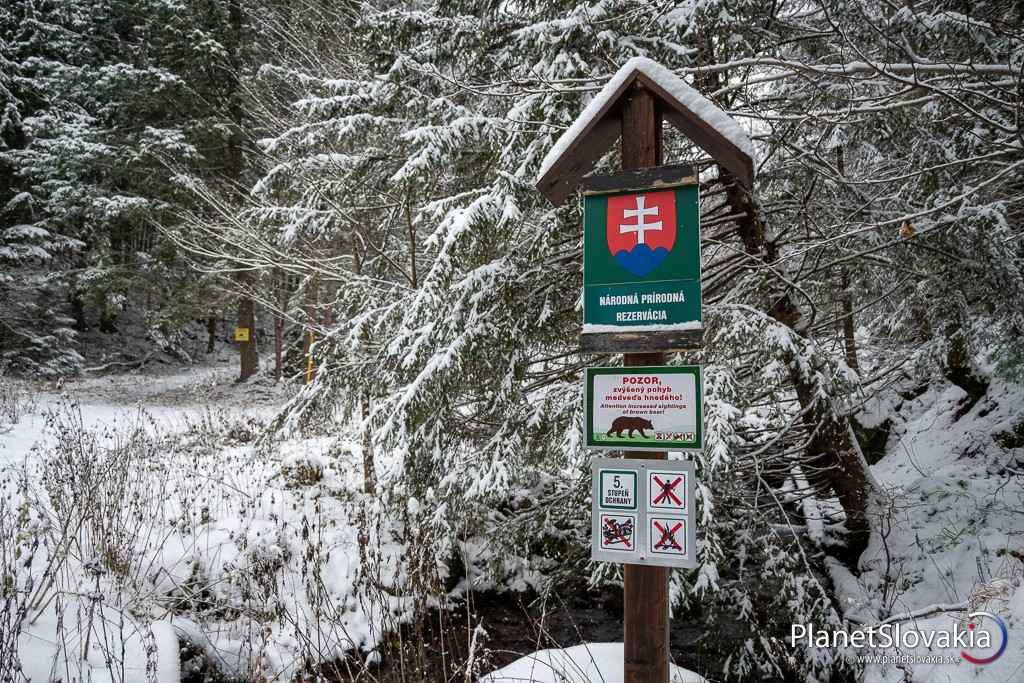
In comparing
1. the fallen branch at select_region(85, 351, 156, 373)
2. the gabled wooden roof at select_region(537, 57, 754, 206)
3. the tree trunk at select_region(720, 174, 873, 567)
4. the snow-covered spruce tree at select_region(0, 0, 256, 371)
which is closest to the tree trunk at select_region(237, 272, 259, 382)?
A: the snow-covered spruce tree at select_region(0, 0, 256, 371)

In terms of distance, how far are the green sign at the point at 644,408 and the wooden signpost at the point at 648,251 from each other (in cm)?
11

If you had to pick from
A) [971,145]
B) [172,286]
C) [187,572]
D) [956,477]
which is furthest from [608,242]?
[172,286]

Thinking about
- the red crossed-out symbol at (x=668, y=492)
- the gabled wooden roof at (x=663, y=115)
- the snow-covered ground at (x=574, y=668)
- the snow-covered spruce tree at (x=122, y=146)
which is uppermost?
the snow-covered spruce tree at (x=122, y=146)

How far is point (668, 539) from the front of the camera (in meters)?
2.52

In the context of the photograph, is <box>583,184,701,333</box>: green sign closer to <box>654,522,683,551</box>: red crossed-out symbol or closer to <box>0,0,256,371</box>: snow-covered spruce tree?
<box>654,522,683,551</box>: red crossed-out symbol

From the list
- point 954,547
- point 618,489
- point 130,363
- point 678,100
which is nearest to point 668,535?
point 618,489

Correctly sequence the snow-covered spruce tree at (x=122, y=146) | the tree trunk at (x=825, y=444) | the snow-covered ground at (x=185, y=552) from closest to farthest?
the snow-covered ground at (x=185, y=552) < the tree trunk at (x=825, y=444) < the snow-covered spruce tree at (x=122, y=146)

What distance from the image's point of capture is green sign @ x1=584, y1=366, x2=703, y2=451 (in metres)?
2.48

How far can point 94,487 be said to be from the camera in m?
4.97

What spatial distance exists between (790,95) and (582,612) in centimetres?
571

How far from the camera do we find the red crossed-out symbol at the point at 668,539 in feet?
8.22

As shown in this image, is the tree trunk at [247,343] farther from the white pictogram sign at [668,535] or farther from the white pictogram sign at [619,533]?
the white pictogram sign at [668,535]

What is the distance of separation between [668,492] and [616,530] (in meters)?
0.29

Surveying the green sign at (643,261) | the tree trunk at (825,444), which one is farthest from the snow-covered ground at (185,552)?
the tree trunk at (825,444)
